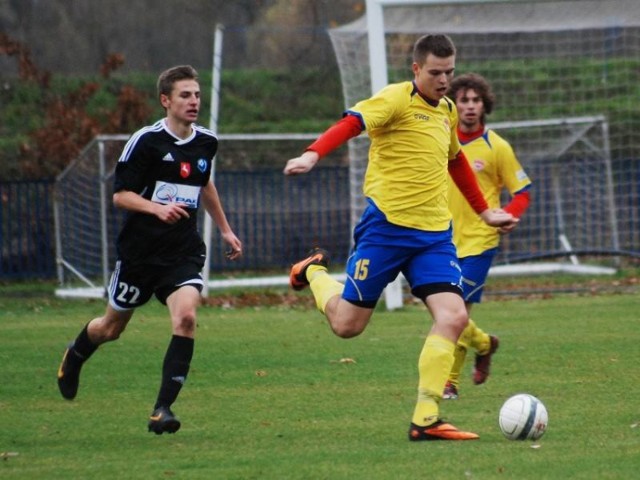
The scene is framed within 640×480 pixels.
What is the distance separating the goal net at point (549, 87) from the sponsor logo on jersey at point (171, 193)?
6.92 m

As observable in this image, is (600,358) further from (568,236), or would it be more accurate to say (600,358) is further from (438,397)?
(568,236)

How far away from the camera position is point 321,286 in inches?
304

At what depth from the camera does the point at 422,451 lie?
6.18 m

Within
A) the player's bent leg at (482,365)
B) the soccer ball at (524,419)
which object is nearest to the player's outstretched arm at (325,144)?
the soccer ball at (524,419)

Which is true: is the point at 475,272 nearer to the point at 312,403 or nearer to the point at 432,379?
the point at 312,403

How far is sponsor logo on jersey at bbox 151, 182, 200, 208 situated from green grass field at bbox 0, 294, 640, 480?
129 cm

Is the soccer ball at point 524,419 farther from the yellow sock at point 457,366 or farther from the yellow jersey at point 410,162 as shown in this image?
the yellow sock at point 457,366

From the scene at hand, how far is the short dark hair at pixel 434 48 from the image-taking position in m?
6.91

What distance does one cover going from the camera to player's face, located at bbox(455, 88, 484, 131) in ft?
28.9

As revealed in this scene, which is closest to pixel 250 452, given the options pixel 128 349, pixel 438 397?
pixel 438 397

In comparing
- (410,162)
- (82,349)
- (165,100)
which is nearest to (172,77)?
(165,100)

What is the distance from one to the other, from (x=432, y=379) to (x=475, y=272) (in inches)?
97.8

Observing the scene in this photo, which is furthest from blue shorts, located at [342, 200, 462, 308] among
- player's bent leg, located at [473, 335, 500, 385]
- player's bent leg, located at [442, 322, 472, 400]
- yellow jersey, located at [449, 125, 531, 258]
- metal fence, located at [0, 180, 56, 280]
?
metal fence, located at [0, 180, 56, 280]

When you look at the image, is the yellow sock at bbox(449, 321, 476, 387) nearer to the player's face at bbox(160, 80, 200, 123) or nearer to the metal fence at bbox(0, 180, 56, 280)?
the player's face at bbox(160, 80, 200, 123)
